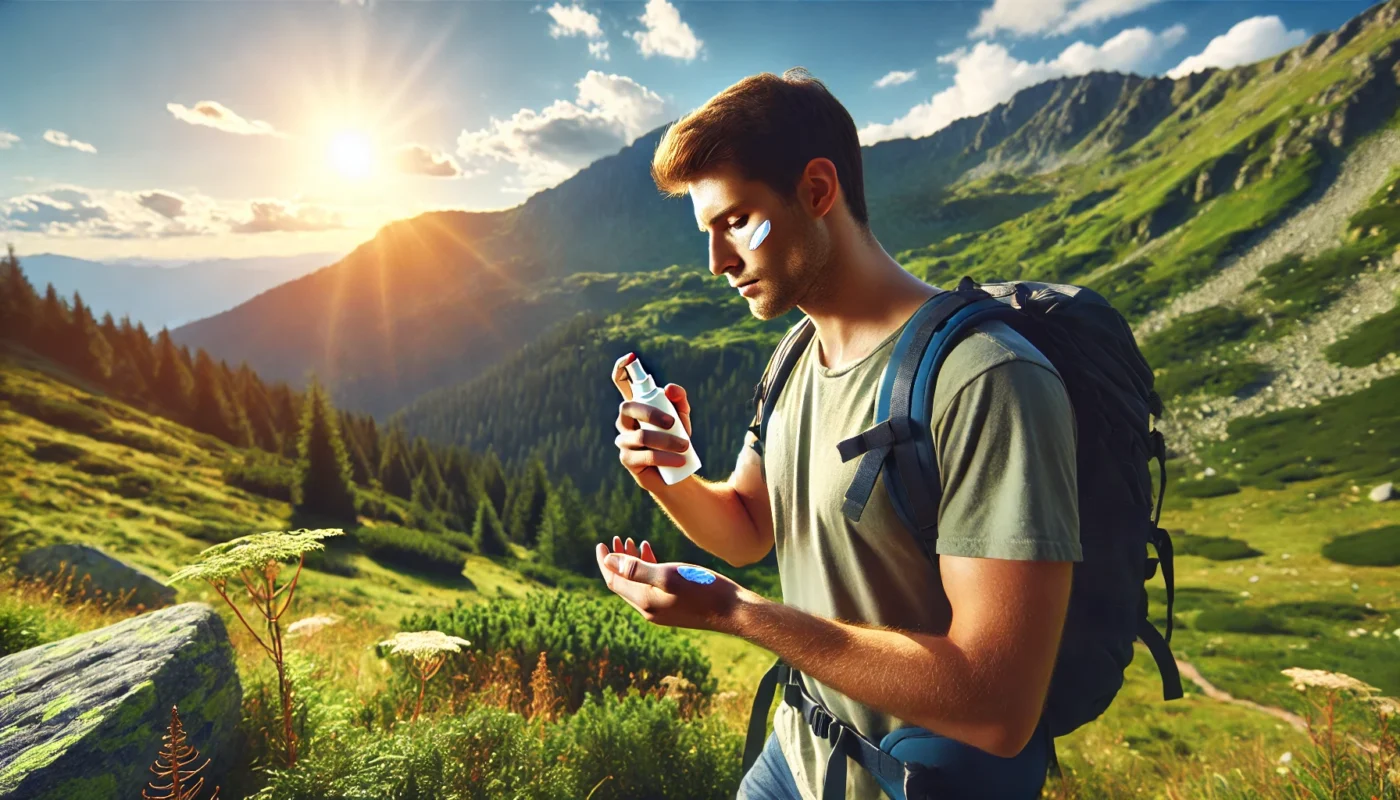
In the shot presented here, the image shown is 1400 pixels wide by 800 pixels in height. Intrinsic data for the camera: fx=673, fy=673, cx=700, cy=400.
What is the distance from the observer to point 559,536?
2665 inches

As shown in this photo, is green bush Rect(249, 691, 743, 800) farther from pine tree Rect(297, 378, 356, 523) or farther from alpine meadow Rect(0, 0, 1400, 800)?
pine tree Rect(297, 378, 356, 523)

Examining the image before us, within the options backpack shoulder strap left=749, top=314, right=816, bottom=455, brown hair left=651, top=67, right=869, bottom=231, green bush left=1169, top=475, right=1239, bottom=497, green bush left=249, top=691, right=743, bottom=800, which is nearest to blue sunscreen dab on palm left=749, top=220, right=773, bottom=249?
brown hair left=651, top=67, right=869, bottom=231

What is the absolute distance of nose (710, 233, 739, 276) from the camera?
256 centimetres

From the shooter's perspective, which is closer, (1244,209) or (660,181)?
(660,181)

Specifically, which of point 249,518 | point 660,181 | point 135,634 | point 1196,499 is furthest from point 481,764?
point 1196,499

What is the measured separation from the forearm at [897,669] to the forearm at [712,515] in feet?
3.65

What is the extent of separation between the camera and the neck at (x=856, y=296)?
2418mm

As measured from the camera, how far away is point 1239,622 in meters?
56.7

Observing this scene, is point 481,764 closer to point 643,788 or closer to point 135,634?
point 643,788

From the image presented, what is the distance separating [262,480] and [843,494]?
57051 millimetres

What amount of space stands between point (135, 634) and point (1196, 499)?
11576cm

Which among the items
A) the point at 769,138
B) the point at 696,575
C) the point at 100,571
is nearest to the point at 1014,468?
the point at 696,575

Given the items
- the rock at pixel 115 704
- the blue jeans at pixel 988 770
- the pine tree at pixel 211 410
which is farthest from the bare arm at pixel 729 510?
the pine tree at pixel 211 410

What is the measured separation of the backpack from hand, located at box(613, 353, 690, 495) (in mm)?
840
